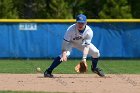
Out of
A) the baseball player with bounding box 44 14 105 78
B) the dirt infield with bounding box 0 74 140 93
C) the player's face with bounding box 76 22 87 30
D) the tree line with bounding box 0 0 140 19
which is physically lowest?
the tree line with bounding box 0 0 140 19

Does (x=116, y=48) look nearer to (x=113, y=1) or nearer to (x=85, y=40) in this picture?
(x=113, y=1)

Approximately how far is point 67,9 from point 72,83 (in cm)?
1480

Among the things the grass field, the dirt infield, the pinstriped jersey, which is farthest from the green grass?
the pinstriped jersey

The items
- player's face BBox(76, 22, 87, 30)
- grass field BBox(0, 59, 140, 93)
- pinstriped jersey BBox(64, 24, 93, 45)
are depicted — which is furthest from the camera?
grass field BBox(0, 59, 140, 93)

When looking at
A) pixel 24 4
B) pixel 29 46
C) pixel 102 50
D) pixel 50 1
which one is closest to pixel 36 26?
pixel 29 46

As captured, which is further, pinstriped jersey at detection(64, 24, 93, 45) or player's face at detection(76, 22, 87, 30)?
pinstriped jersey at detection(64, 24, 93, 45)

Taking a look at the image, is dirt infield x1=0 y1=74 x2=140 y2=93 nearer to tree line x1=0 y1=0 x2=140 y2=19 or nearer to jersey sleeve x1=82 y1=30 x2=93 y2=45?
jersey sleeve x1=82 y1=30 x2=93 y2=45

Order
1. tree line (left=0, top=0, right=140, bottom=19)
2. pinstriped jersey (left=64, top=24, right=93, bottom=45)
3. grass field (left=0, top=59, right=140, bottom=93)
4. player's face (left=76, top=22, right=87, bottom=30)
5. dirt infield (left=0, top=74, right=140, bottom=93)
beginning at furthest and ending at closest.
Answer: tree line (left=0, top=0, right=140, bottom=19)
grass field (left=0, top=59, right=140, bottom=93)
pinstriped jersey (left=64, top=24, right=93, bottom=45)
player's face (left=76, top=22, right=87, bottom=30)
dirt infield (left=0, top=74, right=140, bottom=93)

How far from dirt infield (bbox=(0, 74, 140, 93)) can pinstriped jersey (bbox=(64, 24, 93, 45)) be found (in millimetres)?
843

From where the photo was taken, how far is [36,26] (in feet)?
69.3

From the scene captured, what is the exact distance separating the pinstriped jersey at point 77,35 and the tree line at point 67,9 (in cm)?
1297

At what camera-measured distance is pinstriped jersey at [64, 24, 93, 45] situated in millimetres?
11828

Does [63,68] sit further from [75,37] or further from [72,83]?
[72,83]

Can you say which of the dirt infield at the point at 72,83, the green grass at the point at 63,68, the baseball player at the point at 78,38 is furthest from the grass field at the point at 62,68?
the baseball player at the point at 78,38
